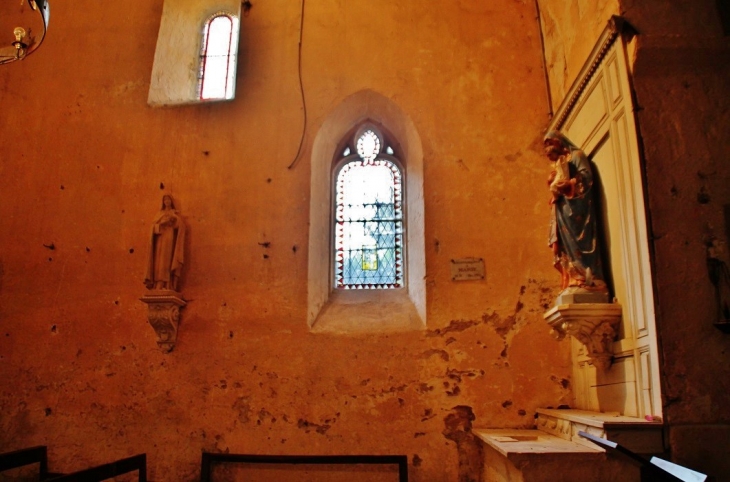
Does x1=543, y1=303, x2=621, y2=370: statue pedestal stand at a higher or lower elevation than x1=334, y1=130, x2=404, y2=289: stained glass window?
lower

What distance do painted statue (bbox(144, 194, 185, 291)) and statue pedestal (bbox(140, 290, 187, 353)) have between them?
4.3 inches

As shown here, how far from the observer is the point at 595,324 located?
382 centimetres

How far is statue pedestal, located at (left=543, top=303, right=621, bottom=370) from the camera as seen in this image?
379 cm

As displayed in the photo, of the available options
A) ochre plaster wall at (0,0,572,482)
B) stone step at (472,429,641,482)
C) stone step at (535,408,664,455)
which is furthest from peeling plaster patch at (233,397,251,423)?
stone step at (535,408,664,455)

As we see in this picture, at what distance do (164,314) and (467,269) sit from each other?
2.79 meters

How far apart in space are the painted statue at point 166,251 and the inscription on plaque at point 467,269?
8.37 ft

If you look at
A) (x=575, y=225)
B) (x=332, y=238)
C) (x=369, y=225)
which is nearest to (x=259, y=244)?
(x=332, y=238)

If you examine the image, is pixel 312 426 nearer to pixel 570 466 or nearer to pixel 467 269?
pixel 467 269

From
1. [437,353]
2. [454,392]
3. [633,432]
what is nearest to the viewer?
[633,432]

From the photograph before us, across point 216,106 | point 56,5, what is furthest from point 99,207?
point 56,5

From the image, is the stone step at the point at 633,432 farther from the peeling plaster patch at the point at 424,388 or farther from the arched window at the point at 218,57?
the arched window at the point at 218,57

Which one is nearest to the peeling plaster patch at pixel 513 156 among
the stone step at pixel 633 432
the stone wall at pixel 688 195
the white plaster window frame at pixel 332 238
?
the white plaster window frame at pixel 332 238

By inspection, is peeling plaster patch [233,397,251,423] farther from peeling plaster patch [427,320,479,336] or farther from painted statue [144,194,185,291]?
peeling plaster patch [427,320,479,336]

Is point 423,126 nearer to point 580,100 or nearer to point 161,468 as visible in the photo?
point 580,100
